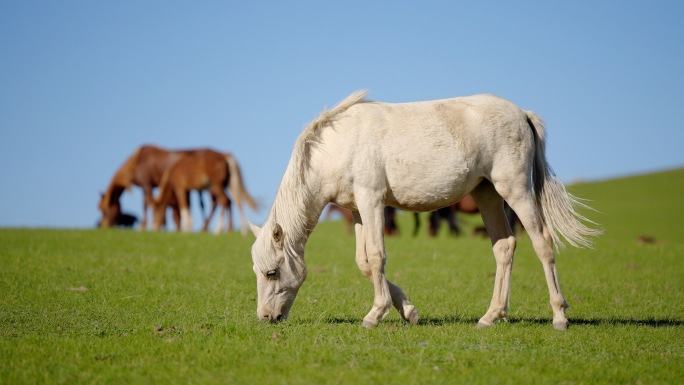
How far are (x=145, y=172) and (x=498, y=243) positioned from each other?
20497 millimetres

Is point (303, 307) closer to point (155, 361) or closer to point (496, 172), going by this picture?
point (496, 172)

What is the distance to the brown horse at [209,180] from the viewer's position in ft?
74.7

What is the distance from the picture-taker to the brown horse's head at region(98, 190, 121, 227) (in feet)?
93.0

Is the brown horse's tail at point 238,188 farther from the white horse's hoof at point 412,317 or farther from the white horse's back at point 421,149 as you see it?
the white horse's hoof at point 412,317

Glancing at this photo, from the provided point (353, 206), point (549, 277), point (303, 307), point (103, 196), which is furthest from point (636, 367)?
point (103, 196)

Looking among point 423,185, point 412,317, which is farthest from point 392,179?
point 412,317

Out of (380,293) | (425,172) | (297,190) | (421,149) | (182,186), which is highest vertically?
(421,149)

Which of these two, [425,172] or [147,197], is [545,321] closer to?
[425,172]

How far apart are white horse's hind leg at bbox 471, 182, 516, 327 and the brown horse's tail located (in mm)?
14914

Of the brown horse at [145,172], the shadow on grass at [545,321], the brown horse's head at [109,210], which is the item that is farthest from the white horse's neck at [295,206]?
the brown horse's head at [109,210]

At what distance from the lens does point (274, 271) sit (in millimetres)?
7445

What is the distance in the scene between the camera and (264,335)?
664 cm

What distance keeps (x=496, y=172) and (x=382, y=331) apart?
1.89 metres

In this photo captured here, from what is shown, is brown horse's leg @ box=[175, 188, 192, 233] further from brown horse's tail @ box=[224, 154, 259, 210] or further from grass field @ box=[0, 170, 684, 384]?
grass field @ box=[0, 170, 684, 384]
